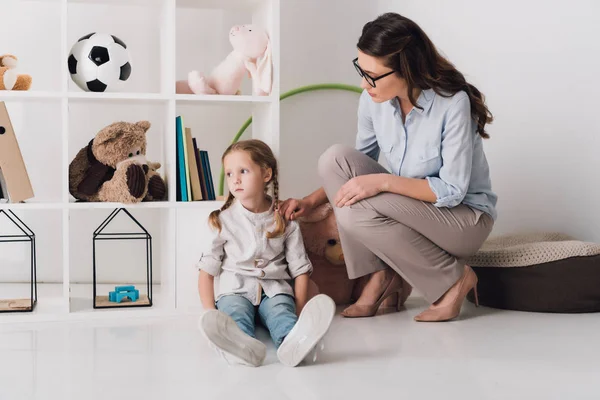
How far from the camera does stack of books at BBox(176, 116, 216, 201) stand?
2162 mm

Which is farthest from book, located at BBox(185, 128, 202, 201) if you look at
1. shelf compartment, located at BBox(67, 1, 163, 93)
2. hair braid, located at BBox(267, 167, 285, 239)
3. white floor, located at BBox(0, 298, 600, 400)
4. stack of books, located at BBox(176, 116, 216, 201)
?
shelf compartment, located at BBox(67, 1, 163, 93)

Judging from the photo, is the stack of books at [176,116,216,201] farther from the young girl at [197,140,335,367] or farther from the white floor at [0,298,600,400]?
the white floor at [0,298,600,400]

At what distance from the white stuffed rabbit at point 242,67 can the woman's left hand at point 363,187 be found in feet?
1.35

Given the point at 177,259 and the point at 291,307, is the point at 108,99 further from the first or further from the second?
the point at 291,307

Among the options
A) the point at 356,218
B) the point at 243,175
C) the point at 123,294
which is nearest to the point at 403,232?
the point at 356,218

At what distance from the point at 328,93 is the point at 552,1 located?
0.91m

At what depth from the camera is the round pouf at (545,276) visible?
2168mm

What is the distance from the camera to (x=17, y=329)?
1.95 m

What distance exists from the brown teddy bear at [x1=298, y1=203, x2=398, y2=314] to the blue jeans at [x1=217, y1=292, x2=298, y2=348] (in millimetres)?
284

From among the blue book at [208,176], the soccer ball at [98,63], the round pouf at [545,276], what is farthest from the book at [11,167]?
the round pouf at [545,276]

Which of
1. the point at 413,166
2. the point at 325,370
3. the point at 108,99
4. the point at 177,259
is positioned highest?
the point at 108,99

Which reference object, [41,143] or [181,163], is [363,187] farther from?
[41,143]

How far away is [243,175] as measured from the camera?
6.61 ft

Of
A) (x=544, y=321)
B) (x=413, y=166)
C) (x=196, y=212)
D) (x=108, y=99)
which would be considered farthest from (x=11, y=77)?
(x=544, y=321)
